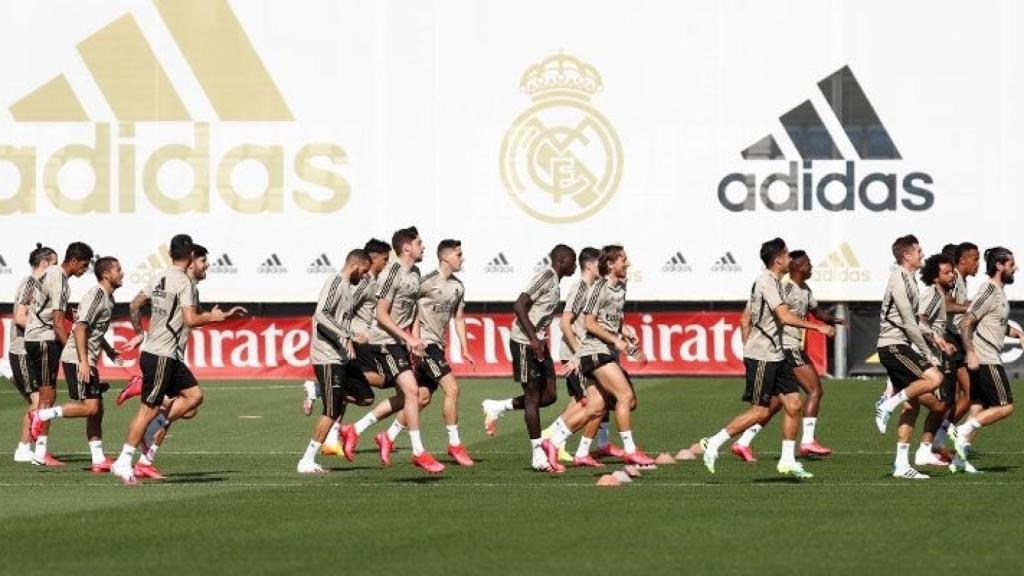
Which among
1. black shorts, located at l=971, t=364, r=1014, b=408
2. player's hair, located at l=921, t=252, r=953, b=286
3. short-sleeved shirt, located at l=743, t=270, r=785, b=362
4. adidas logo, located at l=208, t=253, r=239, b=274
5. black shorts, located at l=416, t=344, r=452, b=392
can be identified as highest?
adidas logo, located at l=208, t=253, r=239, b=274

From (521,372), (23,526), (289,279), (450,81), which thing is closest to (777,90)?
(450,81)

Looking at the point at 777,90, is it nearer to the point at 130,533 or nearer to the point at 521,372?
the point at 521,372

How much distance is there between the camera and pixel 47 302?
74.6ft

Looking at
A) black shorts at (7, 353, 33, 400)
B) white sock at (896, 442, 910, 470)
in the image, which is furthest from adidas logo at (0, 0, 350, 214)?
white sock at (896, 442, 910, 470)

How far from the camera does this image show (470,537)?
14.5 metres

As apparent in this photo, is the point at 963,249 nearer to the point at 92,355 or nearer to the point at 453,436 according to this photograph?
the point at 453,436

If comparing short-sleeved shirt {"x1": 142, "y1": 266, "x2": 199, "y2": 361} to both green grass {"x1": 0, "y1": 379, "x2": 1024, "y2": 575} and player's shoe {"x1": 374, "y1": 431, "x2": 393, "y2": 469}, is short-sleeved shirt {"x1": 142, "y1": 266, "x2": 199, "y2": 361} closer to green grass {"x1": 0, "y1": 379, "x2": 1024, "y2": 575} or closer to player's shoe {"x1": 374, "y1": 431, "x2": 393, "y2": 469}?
green grass {"x1": 0, "y1": 379, "x2": 1024, "y2": 575}

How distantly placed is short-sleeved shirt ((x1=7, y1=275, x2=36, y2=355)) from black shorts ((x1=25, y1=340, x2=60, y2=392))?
1.07 ft

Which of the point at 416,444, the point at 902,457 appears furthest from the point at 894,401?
the point at 416,444

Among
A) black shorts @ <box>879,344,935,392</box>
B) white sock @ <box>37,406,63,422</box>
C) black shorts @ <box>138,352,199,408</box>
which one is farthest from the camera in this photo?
white sock @ <box>37,406,63,422</box>

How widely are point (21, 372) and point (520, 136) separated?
20359 mm

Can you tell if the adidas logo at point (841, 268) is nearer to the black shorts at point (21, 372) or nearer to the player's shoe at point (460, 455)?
the player's shoe at point (460, 455)

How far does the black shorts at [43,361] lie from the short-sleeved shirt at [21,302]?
33cm

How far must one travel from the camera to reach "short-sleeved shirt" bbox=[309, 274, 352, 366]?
66.5 feet
